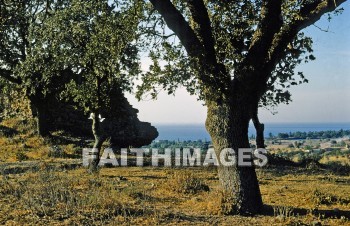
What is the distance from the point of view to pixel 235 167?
11.6 metres

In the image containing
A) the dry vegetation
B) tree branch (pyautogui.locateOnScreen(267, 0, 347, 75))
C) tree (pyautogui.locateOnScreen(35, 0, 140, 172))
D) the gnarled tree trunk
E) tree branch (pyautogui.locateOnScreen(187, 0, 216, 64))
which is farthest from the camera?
the gnarled tree trunk

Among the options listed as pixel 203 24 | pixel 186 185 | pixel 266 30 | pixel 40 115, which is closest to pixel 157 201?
pixel 186 185

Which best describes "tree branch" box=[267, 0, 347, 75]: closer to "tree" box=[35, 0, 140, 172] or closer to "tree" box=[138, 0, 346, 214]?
"tree" box=[138, 0, 346, 214]

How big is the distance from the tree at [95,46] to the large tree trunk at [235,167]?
188 inches

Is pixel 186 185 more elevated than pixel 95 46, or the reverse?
pixel 95 46

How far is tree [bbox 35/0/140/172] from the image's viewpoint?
1457 cm

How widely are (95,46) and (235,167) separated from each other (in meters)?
7.95

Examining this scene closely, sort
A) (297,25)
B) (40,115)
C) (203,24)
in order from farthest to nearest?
(40,115), (203,24), (297,25)

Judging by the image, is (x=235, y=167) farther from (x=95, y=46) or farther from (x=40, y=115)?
(x=40, y=115)

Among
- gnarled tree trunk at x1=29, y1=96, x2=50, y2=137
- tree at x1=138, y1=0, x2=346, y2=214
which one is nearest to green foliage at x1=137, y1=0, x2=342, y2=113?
tree at x1=138, y1=0, x2=346, y2=214

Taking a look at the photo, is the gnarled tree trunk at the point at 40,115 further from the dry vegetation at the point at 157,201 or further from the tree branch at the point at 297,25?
the tree branch at the point at 297,25

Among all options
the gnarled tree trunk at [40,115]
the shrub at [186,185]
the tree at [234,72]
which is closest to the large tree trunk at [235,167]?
the tree at [234,72]

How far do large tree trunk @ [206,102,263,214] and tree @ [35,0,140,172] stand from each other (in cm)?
478

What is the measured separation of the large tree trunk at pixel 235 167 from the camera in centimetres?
1153
